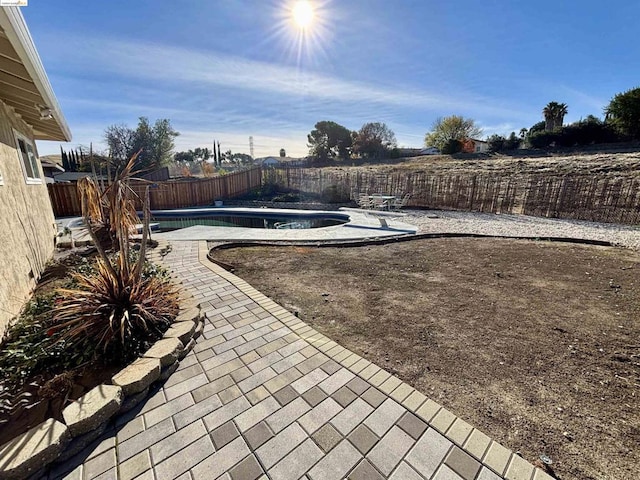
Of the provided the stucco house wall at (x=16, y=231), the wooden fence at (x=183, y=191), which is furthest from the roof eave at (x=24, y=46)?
the wooden fence at (x=183, y=191)

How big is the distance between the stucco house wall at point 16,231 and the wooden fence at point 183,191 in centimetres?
707

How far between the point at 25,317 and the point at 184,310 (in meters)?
1.57

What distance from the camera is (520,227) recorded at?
851 centimetres

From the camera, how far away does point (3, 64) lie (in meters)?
2.89

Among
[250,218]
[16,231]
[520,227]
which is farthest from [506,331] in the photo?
[250,218]

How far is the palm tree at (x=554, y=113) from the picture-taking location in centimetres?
2328

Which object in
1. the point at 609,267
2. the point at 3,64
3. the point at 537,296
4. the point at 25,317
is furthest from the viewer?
the point at 609,267

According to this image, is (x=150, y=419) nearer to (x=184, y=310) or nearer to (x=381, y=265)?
(x=184, y=310)

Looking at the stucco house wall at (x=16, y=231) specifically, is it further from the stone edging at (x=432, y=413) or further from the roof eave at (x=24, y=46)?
the stone edging at (x=432, y=413)

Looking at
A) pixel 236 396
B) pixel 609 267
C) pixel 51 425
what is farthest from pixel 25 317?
pixel 609 267

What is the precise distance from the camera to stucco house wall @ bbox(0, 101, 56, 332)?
2.81 m

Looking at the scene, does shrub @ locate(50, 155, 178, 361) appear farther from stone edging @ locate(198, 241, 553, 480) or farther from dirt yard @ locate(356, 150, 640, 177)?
dirt yard @ locate(356, 150, 640, 177)

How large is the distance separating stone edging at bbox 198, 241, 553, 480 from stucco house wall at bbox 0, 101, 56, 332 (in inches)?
114

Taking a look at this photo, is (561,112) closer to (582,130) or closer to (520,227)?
(582,130)
